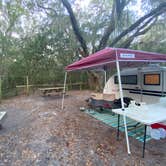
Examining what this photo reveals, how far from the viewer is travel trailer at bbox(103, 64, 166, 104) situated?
4.60 m

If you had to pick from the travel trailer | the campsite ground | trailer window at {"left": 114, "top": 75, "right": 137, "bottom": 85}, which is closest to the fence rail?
the campsite ground

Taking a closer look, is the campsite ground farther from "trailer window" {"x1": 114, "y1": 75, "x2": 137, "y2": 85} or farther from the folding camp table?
"trailer window" {"x1": 114, "y1": 75, "x2": 137, "y2": 85}

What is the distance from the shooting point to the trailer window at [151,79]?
469cm

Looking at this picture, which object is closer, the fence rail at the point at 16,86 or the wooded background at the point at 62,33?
the wooded background at the point at 62,33

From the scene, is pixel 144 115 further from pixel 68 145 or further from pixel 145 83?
pixel 145 83

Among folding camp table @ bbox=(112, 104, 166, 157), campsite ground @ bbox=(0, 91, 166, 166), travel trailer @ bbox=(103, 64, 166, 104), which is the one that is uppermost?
travel trailer @ bbox=(103, 64, 166, 104)

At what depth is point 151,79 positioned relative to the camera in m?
4.91

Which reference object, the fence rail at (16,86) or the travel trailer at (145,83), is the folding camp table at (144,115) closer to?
the travel trailer at (145,83)

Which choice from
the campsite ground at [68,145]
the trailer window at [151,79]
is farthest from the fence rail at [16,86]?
the trailer window at [151,79]

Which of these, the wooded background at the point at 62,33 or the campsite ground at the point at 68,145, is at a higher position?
the wooded background at the point at 62,33

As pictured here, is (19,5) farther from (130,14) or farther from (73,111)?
(130,14)

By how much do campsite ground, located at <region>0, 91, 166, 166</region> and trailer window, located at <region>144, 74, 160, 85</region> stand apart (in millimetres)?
1898

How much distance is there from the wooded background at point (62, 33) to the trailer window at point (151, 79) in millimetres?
3402

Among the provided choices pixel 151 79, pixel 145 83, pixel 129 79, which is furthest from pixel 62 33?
pixel 151 79
